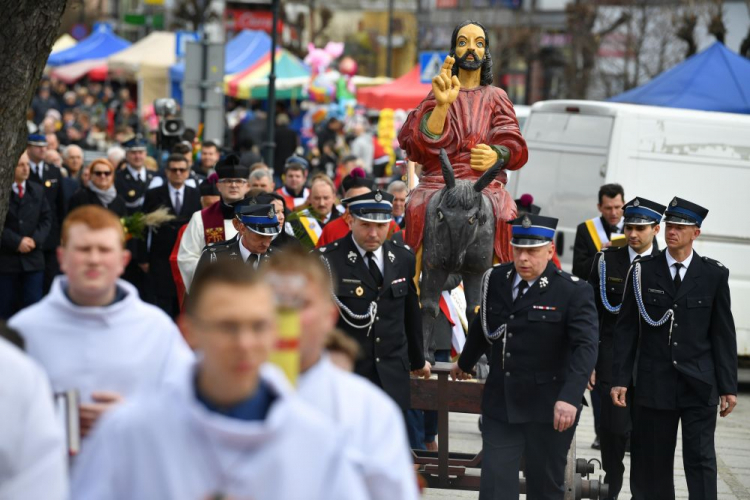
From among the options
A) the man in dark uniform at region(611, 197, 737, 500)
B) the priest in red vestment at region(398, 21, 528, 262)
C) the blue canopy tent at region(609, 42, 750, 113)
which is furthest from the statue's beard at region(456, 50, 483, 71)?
the blue canopy tent at region(609, 42, 750, 113)

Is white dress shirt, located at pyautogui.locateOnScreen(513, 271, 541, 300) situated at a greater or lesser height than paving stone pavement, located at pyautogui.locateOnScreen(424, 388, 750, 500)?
greater

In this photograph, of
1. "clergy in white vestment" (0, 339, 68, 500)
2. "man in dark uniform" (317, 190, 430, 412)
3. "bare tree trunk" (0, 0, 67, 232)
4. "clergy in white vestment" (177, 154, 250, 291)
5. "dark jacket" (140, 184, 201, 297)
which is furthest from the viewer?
"dark jacket" (140, 184, 201, 297)

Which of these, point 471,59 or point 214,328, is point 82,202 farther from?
point 214,328

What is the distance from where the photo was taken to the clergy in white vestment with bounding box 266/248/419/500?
3928mm

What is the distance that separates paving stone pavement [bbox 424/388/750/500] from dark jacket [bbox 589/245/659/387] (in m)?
1.03

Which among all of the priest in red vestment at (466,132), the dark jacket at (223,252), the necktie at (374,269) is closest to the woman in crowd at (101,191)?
the priest in red vestment at (466,132)

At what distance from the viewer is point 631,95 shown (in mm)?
22312

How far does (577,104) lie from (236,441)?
469 inches

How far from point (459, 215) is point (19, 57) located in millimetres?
3039

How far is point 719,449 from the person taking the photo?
11.5m

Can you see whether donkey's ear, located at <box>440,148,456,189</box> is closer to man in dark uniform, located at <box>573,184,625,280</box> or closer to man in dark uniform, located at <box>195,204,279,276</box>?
man in dark uniform, located at <box>195,204,279,276</box>

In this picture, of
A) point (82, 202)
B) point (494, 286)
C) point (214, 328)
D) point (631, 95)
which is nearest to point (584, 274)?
point (494, 286)

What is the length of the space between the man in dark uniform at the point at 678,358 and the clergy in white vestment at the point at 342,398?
4.47 m

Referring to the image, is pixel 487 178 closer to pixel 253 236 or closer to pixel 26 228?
pixel 253 236
